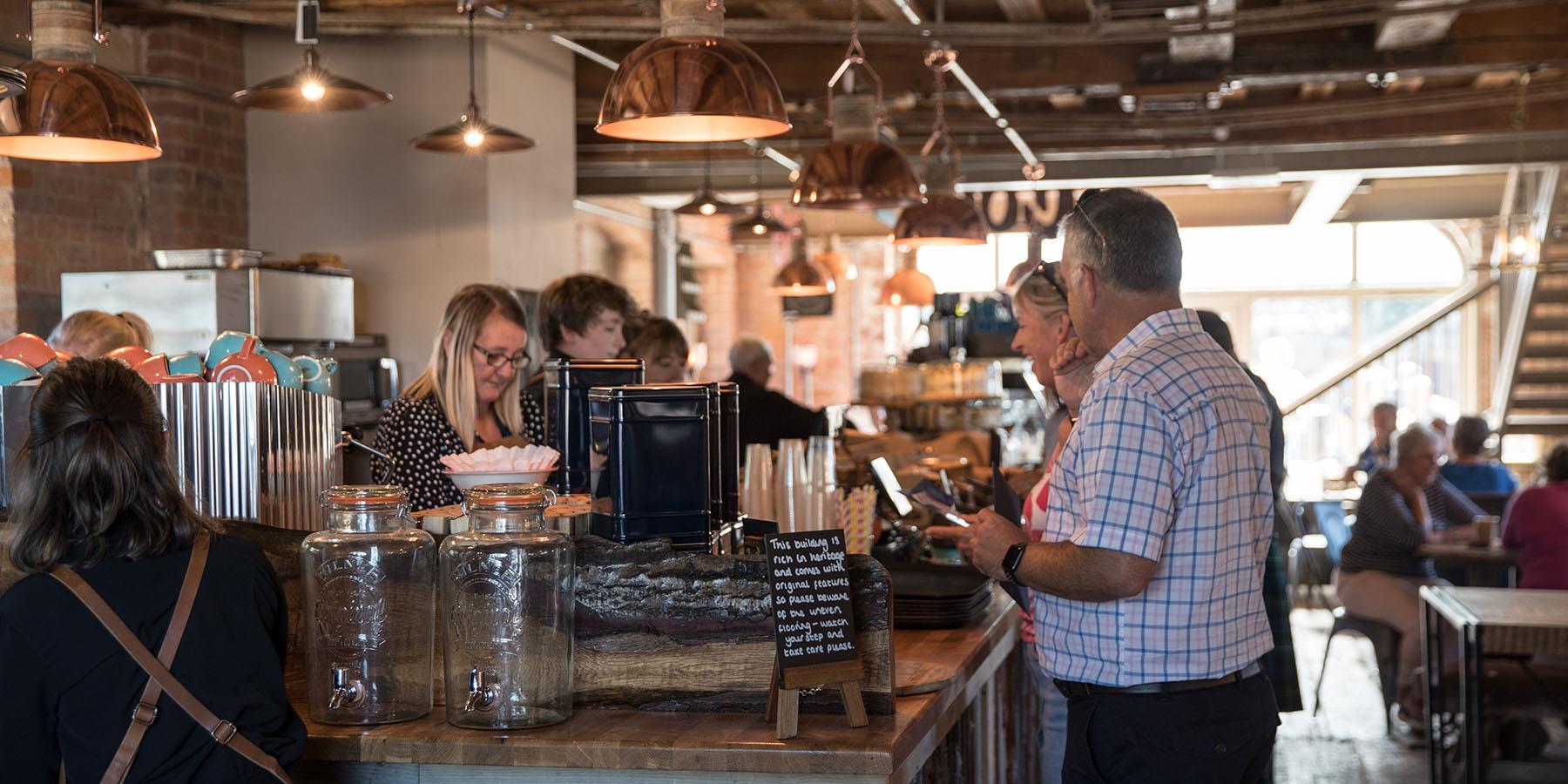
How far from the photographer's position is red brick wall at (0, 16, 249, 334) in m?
5.75

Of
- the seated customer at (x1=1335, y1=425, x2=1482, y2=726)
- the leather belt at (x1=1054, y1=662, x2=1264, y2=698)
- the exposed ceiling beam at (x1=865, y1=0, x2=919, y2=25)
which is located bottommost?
the seated customer at (x1=1335, y1=425, x2=1482, y2=726)

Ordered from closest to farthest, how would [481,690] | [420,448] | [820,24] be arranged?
[481,690], [420,448], [820,24]

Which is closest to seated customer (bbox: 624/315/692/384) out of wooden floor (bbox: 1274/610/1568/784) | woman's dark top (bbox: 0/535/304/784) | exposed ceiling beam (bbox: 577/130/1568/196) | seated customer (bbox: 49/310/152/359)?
seated customer (bbox: 49/310/152/359)

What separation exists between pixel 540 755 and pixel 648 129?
155 cm

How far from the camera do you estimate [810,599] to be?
2.18 metres

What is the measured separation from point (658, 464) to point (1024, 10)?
5187mm

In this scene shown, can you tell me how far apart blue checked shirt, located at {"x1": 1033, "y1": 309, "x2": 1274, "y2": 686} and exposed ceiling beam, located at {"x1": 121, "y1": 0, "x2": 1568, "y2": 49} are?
12.0 ft

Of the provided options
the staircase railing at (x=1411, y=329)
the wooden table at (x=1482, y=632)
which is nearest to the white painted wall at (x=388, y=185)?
the wooden table at (x=1482, y=632)

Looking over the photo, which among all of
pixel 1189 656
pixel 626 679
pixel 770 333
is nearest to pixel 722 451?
pixel 626 679

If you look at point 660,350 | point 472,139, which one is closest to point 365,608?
point 660,350

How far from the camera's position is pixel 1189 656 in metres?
2.37

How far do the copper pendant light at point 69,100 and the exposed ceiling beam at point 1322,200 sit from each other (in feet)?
32.0

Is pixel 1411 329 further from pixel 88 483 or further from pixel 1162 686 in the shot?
pixel 88 483

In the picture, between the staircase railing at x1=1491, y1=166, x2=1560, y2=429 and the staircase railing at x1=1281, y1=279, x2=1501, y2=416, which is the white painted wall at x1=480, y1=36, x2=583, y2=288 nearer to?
the staircase railing at x1=1491, y1=166, x2=1560, y2=429
